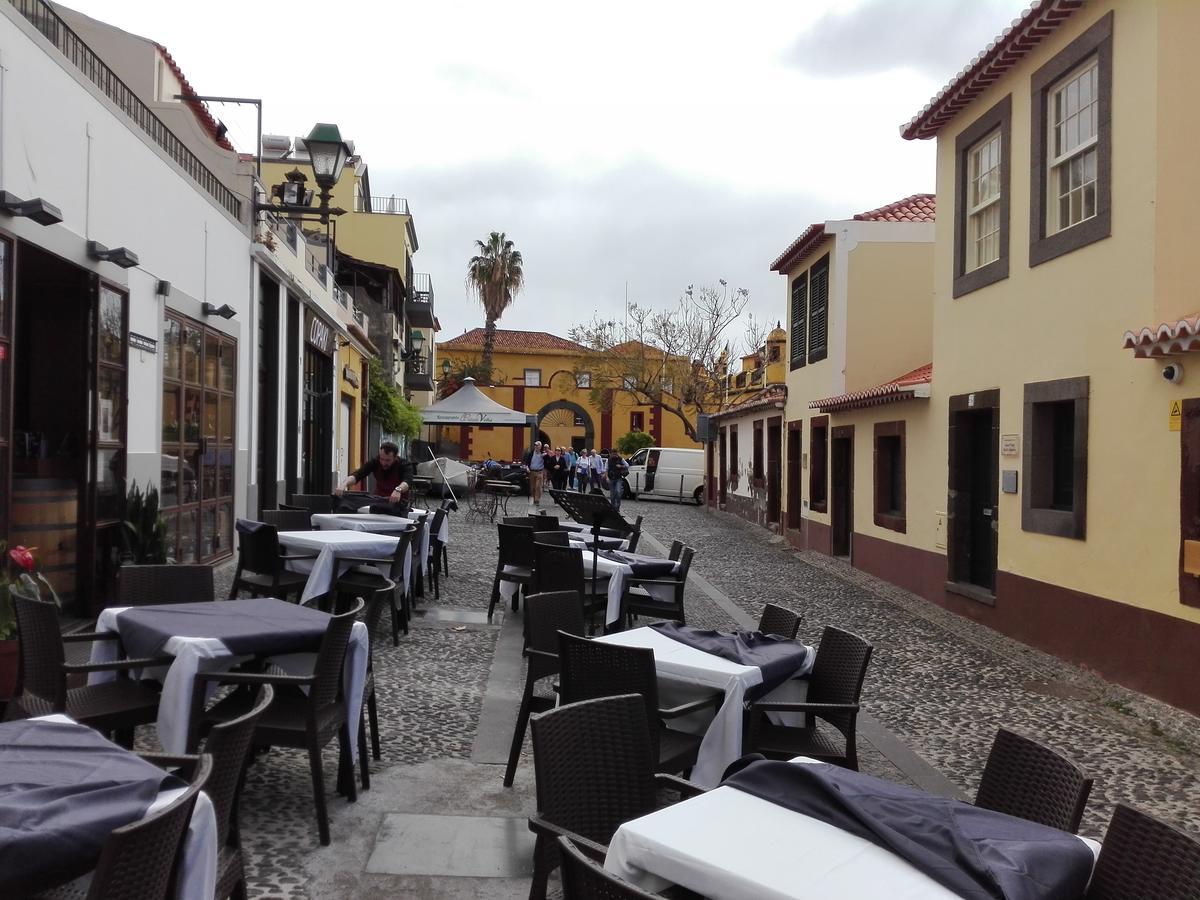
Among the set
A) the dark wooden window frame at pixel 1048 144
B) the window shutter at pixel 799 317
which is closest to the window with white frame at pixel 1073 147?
the dark wooden window frame at pixel 1048 144

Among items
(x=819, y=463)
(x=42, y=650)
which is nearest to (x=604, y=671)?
(x=42, y=650)

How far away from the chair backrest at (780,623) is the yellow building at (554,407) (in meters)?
49.9

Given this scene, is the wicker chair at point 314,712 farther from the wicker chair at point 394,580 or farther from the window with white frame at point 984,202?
the window with white frame at point 984,202

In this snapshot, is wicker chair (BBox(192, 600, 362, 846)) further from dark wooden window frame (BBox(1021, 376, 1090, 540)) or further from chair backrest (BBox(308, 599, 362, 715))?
dark wooden window frame (BBox(1021, 376, 1090, 540))

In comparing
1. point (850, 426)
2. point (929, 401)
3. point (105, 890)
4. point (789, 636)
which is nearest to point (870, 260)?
point (850, 426)

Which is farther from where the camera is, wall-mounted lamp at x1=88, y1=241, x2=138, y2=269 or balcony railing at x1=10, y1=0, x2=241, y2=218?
wall-mounted lamp at x1=88, y1=241, x2=138, y2=269

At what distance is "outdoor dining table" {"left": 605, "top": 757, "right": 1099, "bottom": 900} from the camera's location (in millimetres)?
2354

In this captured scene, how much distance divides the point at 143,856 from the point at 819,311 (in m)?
16.4

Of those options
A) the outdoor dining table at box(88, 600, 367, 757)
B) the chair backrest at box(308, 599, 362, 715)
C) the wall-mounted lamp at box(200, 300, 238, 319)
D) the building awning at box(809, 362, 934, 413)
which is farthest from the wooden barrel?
the building awning at box(809, 362, 934, 413)

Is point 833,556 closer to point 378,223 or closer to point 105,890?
point 105,890

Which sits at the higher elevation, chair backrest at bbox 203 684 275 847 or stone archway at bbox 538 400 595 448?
stone archway at bbox 538 400 595 448

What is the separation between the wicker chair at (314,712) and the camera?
13.6ft

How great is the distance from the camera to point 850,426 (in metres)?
15.9

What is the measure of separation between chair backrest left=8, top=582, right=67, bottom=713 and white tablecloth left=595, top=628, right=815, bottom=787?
7.98ft
